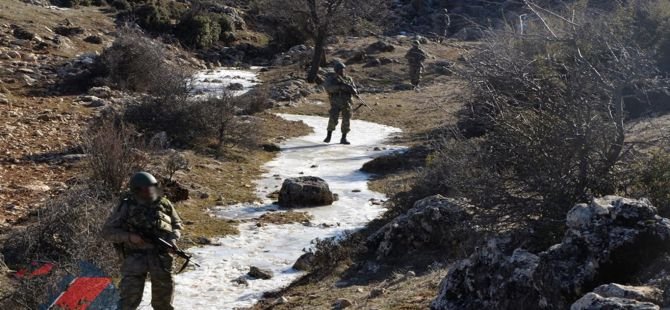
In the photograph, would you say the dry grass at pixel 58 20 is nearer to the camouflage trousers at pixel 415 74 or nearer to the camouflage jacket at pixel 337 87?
the camouflage jacket at pixel 337 87

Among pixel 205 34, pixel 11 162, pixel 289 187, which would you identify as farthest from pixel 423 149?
pixel 205 34

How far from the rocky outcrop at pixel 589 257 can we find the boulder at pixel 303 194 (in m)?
5.49

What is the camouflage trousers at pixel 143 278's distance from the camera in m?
5.12

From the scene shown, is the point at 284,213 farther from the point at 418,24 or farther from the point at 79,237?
the point at 418,24

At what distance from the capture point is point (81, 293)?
534 cm

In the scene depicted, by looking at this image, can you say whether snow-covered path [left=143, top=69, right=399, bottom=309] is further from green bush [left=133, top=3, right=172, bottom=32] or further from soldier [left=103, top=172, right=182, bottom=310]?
green bush [left=133, top=3, right=172, bottom=32]

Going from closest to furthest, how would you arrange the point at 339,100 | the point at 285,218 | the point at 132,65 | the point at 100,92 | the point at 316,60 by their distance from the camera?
the point at 285,218, the point at 100,92, the point at 339,100, the point at 132,65, the point at 316,60

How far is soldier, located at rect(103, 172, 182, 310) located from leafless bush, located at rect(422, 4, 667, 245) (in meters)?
2.19

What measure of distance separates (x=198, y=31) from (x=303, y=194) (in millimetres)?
17312

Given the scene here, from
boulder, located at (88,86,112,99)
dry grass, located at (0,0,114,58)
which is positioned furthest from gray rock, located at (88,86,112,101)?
dry grass, located at (0,0,114,58)

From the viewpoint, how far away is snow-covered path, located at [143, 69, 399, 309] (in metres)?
6.40

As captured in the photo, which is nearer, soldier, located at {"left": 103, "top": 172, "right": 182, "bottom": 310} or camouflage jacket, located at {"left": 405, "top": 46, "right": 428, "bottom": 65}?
soldier, located at {"left": 103, "top": 172, "right": 182, "bottom": 310}

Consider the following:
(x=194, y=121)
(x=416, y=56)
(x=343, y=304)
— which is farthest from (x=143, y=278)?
(x=416, y=56)

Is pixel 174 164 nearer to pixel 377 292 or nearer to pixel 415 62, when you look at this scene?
pixel 377 292
